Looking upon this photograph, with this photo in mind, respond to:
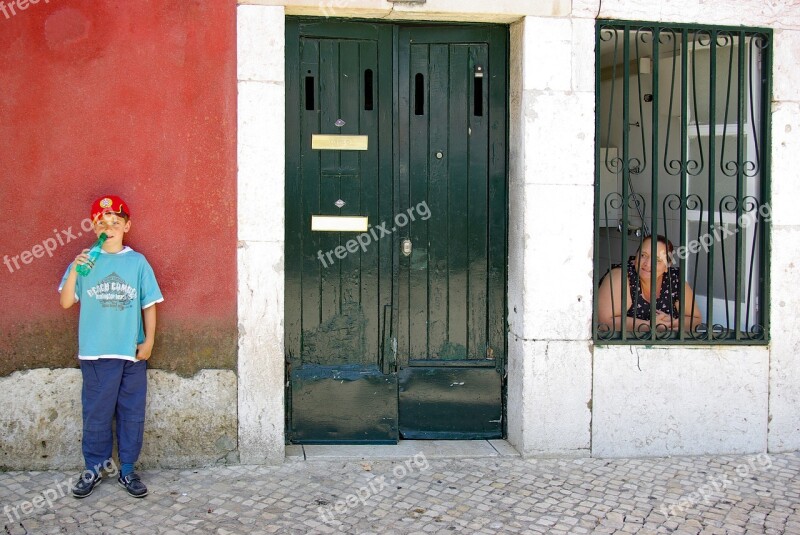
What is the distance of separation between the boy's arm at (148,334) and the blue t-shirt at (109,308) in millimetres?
60

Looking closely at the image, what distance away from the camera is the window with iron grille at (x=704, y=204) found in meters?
5.91

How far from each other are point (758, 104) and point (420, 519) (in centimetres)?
369

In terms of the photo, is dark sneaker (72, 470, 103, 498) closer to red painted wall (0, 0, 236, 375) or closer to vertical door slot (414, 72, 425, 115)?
red painted wall (0, 0, 236, 375)

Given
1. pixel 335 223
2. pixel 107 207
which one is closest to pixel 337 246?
pixel 335 223

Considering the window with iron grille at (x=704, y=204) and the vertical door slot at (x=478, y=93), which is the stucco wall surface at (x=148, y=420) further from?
the window with iron grille at (x=704, y=204)

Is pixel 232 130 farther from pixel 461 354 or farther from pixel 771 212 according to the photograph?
pixel 771 212

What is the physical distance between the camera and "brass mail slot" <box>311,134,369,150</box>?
5.80 meters

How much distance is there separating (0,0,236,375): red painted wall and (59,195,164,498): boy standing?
28 centimetres

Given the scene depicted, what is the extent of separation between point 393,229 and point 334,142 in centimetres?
70

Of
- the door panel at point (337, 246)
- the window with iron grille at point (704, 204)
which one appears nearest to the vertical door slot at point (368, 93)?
the door panel at point (337, 246)

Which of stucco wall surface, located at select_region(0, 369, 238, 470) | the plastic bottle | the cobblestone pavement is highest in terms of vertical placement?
the plastic bottle

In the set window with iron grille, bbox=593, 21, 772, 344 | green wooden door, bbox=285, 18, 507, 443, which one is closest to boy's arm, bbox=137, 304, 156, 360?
green wooden door, bbox=285, 18, 507, 443

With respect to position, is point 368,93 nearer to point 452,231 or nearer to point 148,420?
point 452,231

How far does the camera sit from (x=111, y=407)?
16.6ft
